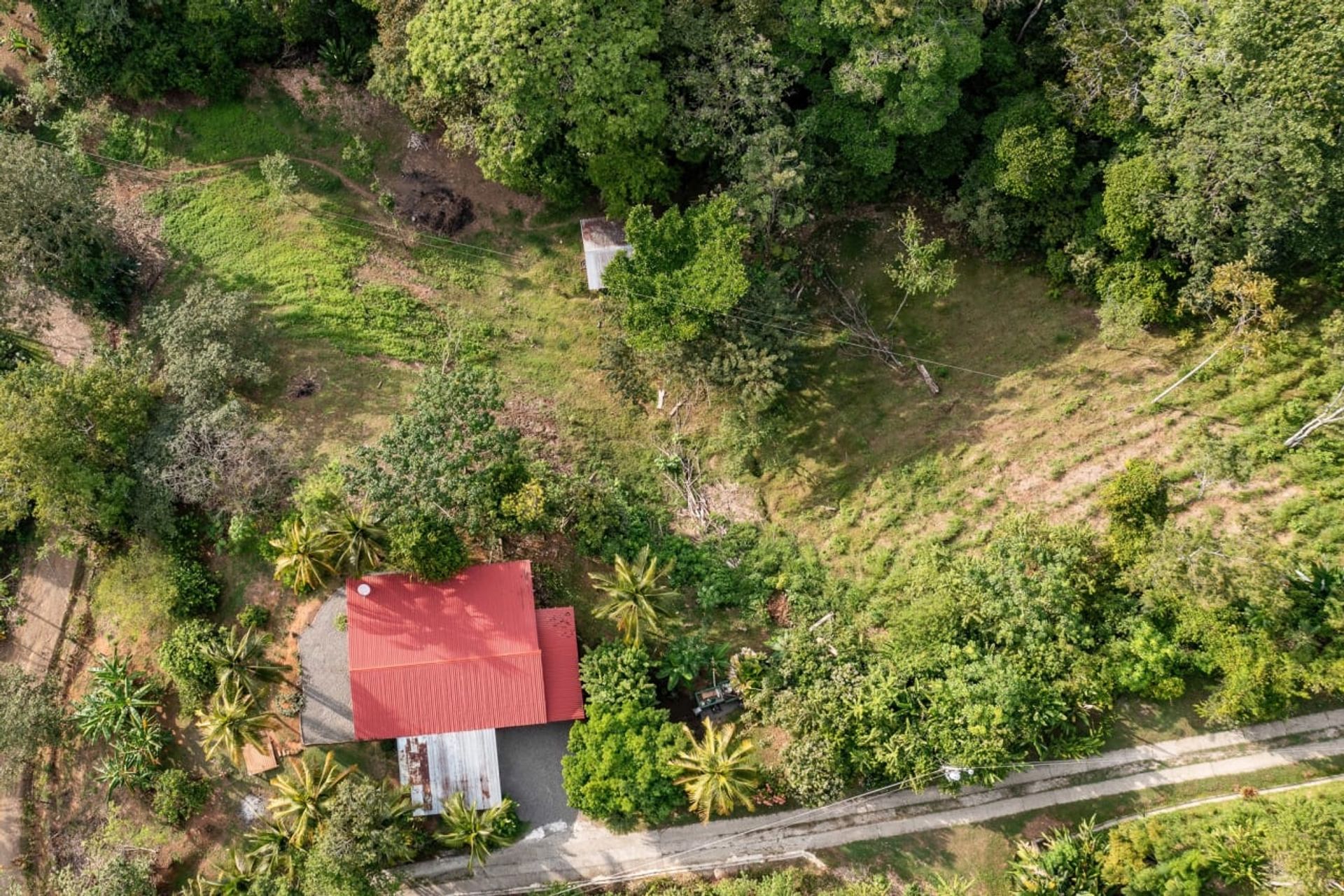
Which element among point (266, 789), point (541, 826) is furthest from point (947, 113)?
point (266, 789)

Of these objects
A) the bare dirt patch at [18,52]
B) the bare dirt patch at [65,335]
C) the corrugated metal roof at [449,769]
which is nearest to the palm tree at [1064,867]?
the corrugated metal roof at [449,769]

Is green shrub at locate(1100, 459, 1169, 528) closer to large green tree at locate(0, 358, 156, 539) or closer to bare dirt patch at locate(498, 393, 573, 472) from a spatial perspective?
bare dirt patch at locate(498, 393, 573, 472)

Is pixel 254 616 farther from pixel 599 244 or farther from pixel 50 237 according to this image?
pixel 599 244

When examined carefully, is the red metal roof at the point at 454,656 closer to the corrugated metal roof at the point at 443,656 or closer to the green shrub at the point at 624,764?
the corrugated metal roof at the point at 443,656

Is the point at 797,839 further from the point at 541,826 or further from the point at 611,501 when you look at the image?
the point at 611,501

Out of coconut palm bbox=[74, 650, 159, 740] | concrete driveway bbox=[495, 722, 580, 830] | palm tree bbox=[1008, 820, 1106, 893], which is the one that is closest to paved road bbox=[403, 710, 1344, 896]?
concrete driveway bbox=[495, 722, 580, 830]

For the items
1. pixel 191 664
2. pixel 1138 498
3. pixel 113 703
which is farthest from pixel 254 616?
pixel 1138 498
